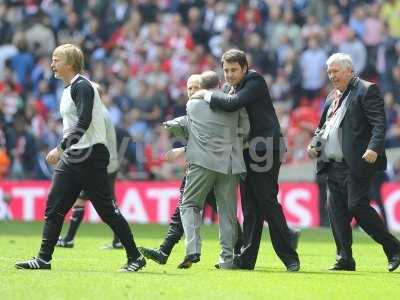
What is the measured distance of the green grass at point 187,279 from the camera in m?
10.2

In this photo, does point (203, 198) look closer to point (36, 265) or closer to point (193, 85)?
point (193, 85)

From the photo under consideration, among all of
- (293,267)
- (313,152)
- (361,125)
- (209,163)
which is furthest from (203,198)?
(361,125)

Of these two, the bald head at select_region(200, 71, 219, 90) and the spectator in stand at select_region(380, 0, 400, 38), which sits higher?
the spectator in stand at select_region(380, 0, 400, 38)

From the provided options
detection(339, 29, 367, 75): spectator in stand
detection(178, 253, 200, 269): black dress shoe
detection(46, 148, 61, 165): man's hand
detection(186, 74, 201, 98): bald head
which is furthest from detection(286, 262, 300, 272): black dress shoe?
detection(339, 29, 367, 75): spectator in stand

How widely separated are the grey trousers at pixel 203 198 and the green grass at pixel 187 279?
37 centimetres

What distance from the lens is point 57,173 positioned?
38.6 feet

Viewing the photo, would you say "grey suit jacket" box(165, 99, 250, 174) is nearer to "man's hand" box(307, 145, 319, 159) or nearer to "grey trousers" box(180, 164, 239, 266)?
"grey trousers" box(180, 164, 239, 266)

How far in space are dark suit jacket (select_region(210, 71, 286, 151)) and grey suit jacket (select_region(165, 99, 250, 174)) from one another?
0.45 feet

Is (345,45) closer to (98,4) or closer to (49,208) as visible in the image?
(98,4)

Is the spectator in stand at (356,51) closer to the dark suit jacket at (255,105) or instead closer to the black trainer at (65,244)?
the black trainer at (65,244)

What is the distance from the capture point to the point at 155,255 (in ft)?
40.8

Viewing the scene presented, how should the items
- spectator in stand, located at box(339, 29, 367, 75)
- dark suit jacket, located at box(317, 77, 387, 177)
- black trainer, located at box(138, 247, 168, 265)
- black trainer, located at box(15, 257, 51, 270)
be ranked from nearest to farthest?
black trainer, located at box(15, 257, 51, 270) < black trainer, located at box(138, 247, 168, 265) < dark suit jacket, located at box(317, 77, 387, 177) < spectator in stand, located at box(339, 29, 367, 75)

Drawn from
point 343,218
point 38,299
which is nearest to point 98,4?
point 343,218

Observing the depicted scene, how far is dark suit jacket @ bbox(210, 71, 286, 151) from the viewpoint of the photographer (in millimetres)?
12133
